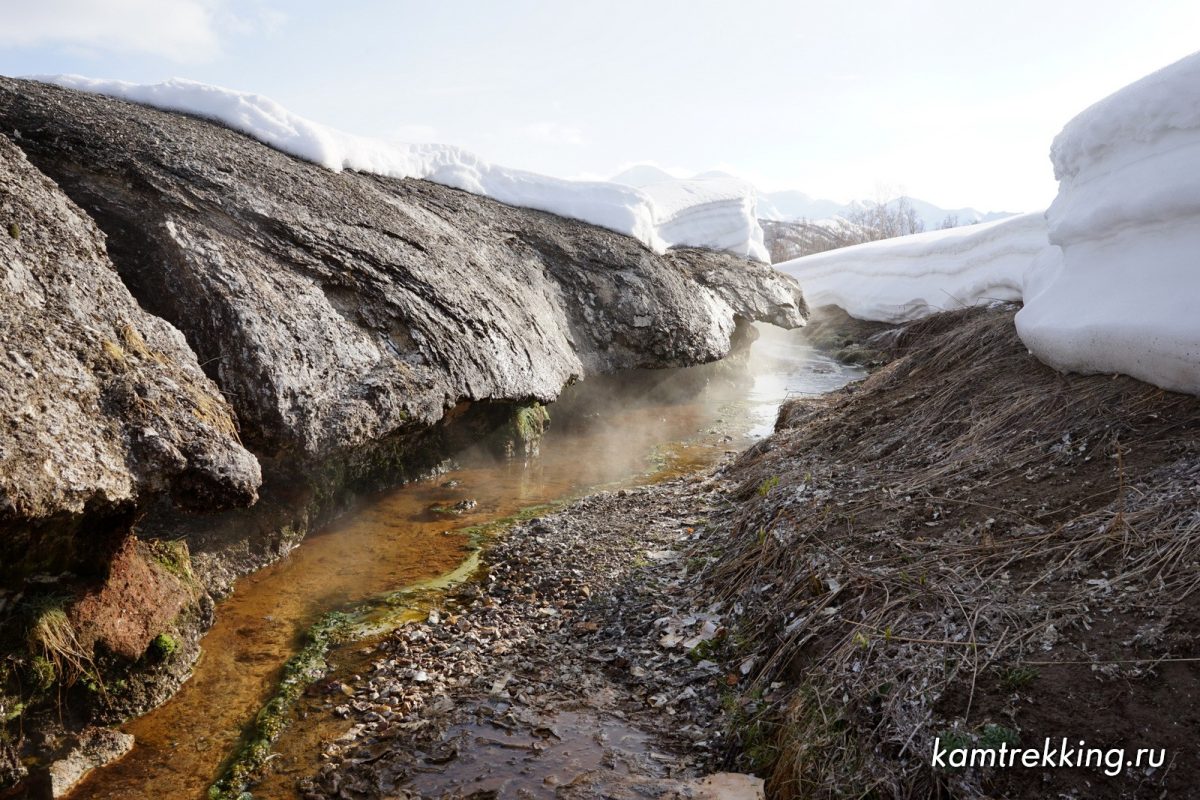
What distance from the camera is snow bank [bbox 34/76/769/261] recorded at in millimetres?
7223

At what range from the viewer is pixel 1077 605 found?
2895mm

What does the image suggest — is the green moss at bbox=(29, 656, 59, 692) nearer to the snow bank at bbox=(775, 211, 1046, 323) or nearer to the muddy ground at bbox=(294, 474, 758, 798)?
the muddy ground at bbox=(294, 474, 758, 798)

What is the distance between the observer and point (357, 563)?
16.9 feet

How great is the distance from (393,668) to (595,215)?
7939 mm

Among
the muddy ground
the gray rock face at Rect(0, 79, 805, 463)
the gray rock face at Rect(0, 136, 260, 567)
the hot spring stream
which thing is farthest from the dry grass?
the gray rock face at Rect(0, 136, 260, 567)

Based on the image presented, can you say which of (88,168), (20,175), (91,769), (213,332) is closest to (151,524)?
(213,332)

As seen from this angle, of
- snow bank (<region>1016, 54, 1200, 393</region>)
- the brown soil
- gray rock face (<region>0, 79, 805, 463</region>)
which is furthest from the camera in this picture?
gray rock face (<region>0, 79, 805, 463</region>)

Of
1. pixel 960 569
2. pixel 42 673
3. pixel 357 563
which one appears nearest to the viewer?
pixel 42 673

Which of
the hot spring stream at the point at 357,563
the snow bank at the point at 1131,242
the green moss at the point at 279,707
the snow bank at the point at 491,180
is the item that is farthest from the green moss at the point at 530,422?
the snow bank at the point at 1131,242

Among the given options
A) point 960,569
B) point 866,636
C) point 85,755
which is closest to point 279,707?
point 85,755

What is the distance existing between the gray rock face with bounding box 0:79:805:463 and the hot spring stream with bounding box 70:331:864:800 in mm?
795

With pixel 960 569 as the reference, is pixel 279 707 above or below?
below

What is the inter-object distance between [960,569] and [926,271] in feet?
44.7

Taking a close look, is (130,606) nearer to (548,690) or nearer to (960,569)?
(548,690)
